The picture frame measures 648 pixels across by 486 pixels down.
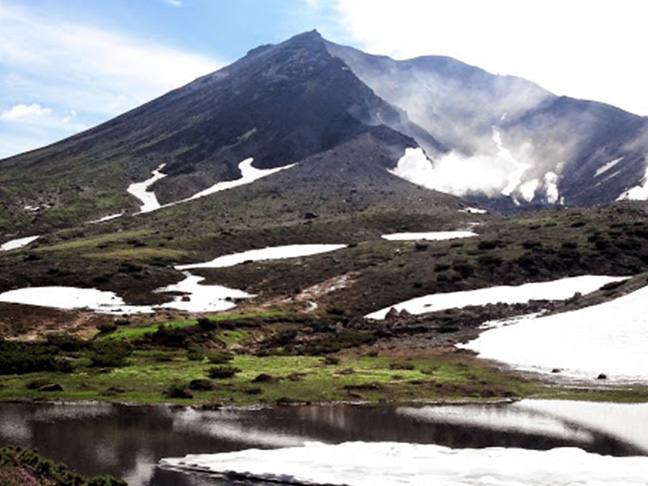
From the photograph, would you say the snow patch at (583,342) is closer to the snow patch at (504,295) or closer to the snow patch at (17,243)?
the snow patch at (504,295)

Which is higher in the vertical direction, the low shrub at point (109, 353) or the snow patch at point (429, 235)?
the snow patch at point (429, 235)

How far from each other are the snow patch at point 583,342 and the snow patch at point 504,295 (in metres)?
17.6

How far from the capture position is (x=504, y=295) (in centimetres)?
8406

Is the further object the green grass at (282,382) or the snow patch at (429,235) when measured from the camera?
the snow patch at (429,235)

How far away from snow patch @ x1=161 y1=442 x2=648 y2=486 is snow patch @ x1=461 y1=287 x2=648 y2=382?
2315cm

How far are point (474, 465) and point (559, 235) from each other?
9271 centimetres

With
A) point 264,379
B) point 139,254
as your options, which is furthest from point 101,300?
point 264,379

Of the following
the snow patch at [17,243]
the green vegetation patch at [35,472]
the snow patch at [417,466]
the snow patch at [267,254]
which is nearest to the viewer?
the green vegetation patch at [35,472]

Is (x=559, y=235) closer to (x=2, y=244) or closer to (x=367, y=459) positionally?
(x=367, y=459)

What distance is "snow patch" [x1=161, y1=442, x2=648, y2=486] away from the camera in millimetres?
23734

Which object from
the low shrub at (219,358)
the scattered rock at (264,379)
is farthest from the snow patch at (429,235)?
the scattered rock at (264,379)

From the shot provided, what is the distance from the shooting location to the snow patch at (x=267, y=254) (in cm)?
12700

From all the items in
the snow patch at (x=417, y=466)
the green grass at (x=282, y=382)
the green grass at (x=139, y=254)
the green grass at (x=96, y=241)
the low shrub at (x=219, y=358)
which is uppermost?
the green grass at (x=96, y=241)

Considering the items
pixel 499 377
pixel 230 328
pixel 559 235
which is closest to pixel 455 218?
pixel 559 235
